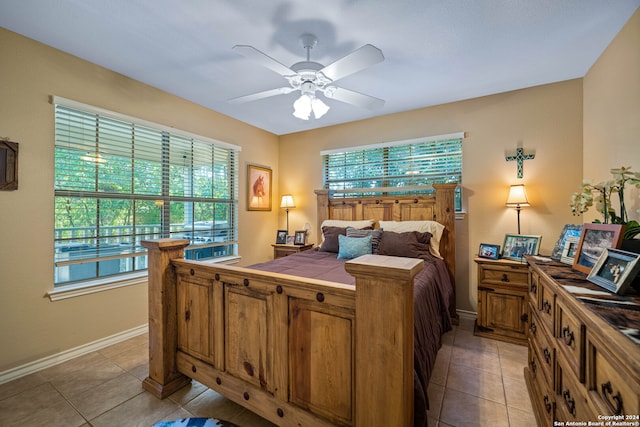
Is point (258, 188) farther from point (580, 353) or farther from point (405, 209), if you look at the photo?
point (580, 353)

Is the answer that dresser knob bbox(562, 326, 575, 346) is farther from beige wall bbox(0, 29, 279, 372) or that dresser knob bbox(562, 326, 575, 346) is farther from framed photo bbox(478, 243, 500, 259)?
beige wall bbox(0, 29, 279, 372)

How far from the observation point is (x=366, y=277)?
110cm

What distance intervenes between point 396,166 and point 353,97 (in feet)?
5.57

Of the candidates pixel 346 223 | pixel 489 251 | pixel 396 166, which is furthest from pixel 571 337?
pixel 396 166

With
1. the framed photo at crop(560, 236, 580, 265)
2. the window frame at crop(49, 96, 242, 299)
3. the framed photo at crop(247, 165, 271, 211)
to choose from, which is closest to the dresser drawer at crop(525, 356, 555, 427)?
the framed photo at crop(560, 236, 580, 265)

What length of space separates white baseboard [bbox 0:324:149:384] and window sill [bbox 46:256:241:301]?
46cm

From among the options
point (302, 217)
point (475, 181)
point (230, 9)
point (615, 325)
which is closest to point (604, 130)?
point (475, 181)

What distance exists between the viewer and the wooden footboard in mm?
1072

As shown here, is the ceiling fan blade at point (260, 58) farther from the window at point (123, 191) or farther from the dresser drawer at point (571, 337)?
the dresser drawer at point (571, 337)

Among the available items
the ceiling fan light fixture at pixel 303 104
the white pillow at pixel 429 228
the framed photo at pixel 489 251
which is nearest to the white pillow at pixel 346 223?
the white pillow at pixel 429 228

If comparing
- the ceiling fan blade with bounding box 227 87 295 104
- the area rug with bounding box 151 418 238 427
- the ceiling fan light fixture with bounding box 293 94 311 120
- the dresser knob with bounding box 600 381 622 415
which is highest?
the ceiling fan blade with bounding box 227 87 295 104

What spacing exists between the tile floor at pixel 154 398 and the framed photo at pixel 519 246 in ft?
2.99

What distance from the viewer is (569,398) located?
3.67 ft

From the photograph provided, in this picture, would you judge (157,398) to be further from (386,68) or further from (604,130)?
(604,130)
